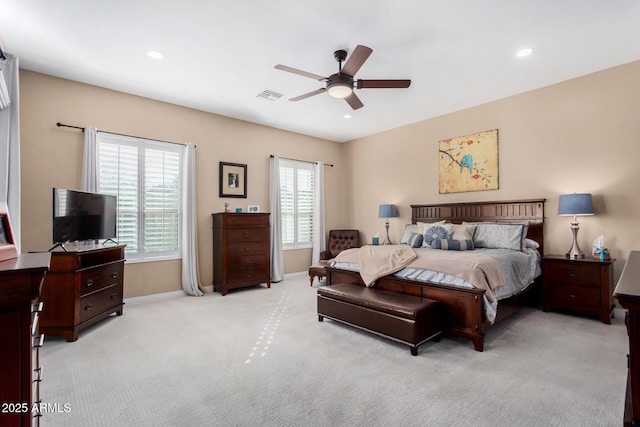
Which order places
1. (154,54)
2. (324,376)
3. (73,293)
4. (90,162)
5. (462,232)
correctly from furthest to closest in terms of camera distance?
(462,232), (90,162), (154,54), (73,293), (324,376)

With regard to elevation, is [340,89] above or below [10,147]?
above

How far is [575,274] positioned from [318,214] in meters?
4.41

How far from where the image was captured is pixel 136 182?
457 cm

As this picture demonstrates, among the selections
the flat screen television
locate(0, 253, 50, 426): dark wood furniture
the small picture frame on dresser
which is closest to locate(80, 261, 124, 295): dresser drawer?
the flat screen television

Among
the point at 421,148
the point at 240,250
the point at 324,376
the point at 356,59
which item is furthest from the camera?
the point at 421,148

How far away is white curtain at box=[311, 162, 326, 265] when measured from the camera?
670cm

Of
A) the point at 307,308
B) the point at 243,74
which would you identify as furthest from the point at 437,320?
the point at 243,74

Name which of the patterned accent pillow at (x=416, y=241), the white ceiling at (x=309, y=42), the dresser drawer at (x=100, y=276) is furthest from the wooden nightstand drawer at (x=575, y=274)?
the dresser drawer at (x=100, y=276)

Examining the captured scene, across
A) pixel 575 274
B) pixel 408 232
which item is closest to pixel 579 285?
pixel 575 274

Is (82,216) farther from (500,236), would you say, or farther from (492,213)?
(492,213)

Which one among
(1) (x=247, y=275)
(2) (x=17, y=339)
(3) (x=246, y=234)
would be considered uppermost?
(3) (x=246, y=234)

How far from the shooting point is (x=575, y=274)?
3730mm

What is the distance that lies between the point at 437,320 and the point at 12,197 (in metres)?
4.34

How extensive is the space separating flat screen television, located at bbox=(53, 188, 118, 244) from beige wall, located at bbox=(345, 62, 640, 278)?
506 centimetres
